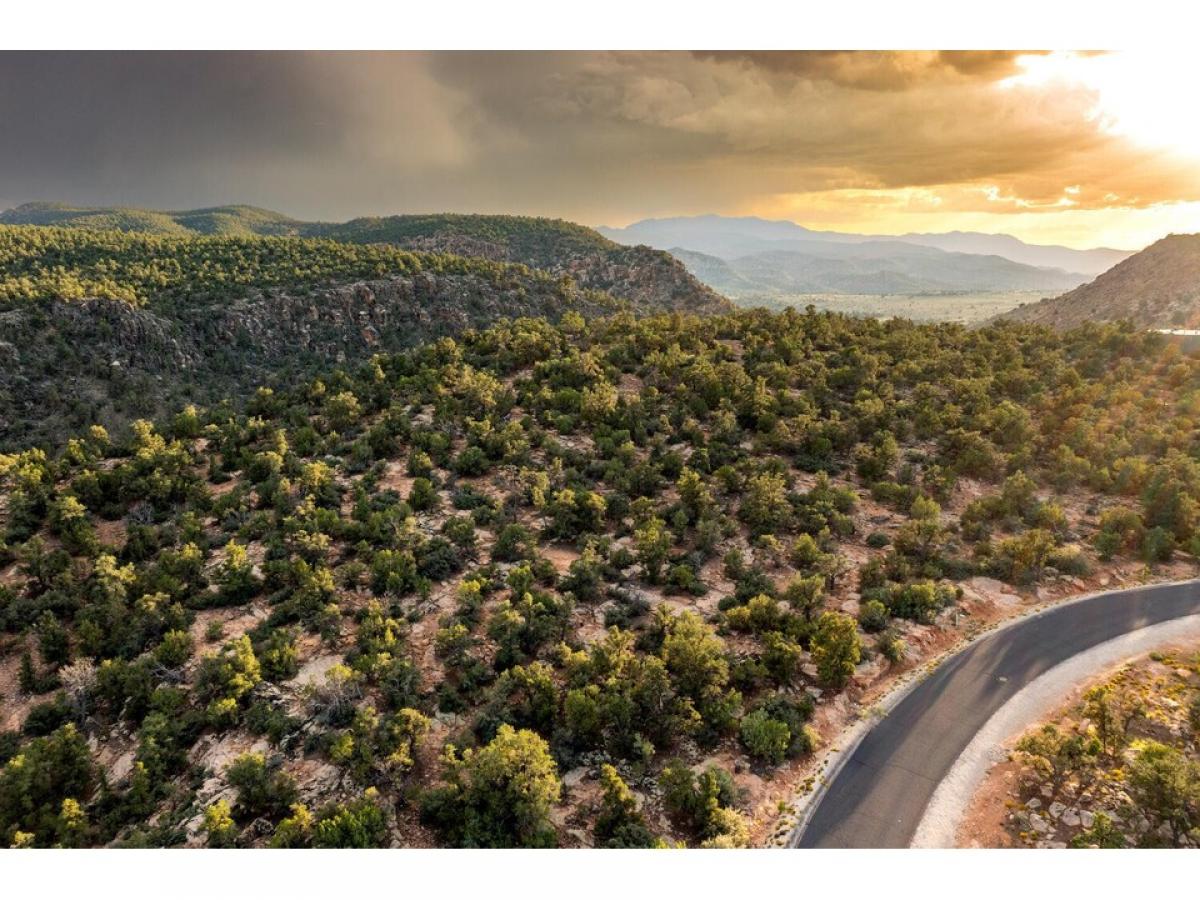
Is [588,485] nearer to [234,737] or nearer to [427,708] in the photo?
[427,708]

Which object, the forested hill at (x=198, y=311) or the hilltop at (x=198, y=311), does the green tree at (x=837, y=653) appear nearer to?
the hilltop at (x=198, y=311)

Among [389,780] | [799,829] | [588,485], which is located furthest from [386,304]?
[799,829]

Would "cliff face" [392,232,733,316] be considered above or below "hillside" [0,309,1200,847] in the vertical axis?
above

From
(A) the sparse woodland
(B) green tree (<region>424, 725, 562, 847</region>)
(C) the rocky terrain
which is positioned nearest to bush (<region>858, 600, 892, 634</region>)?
(A) the sparse woodland

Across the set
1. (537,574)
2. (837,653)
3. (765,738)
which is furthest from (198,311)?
(837,653)

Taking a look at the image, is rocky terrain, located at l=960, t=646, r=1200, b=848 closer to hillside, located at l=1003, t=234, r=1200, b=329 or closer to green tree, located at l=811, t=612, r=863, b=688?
green tree, located at l=811, t=612, r=863, b=688
